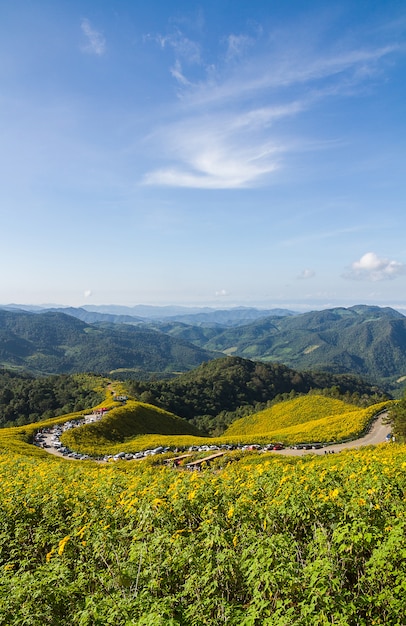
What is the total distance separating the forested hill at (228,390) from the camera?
11612cm

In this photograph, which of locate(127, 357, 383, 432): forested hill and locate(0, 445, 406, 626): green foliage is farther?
locate(127, 357, 383, 432): forested hill

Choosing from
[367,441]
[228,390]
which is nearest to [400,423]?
[367,441]

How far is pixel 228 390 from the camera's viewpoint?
15350 centimetres

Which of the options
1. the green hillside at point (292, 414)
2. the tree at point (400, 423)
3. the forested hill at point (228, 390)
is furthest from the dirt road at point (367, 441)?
the forested hill at point (228, 390)

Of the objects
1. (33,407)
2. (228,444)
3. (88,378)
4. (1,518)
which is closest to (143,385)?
(88,378)

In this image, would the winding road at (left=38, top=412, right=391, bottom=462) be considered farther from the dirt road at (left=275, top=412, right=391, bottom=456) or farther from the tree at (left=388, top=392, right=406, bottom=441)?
the tree at (left=388, top=392, right=406, bottom=441)

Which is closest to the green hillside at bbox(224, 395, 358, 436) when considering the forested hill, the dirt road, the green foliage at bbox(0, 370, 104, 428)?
the forested hill

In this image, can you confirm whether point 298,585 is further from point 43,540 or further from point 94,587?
point 43,540

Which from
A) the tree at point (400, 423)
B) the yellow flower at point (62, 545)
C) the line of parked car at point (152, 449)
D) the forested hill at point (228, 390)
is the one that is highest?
the yellow flower at point (62, 545)

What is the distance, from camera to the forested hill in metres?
116

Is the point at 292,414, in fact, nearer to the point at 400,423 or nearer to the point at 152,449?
the point at 400,423

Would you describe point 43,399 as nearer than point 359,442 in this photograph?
No

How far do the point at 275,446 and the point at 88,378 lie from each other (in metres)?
108

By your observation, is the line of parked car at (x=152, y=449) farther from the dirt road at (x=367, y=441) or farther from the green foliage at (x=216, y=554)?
the green foliage at (x=216, y=554)
